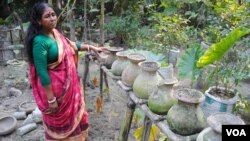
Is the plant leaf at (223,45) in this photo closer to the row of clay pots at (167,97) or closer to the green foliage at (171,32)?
the row of clay pots at (167,97)

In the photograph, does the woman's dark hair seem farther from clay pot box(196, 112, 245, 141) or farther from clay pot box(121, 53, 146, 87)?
clay pot box(196, 112, 245, 141)

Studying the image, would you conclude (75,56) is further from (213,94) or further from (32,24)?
(213,94)

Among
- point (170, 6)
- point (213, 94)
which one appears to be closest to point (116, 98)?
point (213, 94)

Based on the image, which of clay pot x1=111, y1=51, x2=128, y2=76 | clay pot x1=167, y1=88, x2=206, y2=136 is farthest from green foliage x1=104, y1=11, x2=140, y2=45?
clay pot x1=167, y1=88, x2=206, y2=136

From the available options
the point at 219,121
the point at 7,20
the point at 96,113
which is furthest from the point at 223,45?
the point at 7,20

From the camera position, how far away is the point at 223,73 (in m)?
2.24

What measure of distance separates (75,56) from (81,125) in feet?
2.03

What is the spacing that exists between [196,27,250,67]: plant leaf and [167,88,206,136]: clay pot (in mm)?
380

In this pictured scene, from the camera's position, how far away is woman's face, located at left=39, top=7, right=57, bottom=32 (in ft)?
6.29

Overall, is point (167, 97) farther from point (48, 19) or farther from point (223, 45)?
point (48, 19)

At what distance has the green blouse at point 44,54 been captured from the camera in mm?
1927

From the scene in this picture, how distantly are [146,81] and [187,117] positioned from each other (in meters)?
0.50

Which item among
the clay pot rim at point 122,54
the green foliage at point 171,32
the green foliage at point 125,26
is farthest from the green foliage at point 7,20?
the clay pot rim at point 122,54

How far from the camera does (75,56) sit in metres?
2.47
